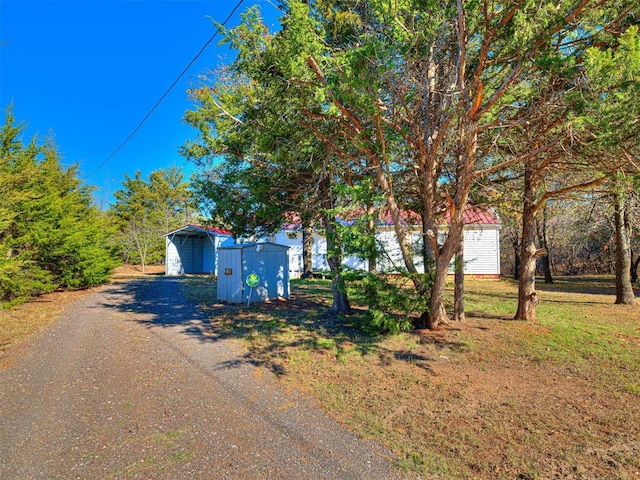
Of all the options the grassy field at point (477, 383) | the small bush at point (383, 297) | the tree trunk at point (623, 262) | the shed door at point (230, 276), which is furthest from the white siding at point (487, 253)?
the small bush at point (383, 297)

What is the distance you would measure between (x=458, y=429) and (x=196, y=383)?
2.96 meters

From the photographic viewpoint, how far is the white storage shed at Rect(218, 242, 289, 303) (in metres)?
10.3

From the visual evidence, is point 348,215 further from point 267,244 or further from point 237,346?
point 267,244

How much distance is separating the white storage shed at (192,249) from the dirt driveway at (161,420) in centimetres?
1586

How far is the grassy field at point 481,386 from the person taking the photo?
113 inches

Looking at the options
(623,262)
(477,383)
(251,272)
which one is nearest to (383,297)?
(477,383)

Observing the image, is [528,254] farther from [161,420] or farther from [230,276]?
[230,276]

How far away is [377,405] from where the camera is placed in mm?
3861

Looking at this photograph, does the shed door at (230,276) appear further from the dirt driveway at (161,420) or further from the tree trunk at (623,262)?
the tree trunk at (623,262)

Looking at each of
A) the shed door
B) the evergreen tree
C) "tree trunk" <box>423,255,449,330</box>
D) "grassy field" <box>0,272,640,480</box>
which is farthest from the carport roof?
"tree trunk" <box>423,255,449,330</box>

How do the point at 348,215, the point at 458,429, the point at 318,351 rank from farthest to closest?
the point at 348,215, the point at 318,351, the point at 458,429

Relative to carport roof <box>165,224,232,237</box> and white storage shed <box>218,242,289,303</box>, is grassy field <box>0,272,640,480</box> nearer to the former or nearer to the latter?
white storage shed <box>218,242,289,303</box>

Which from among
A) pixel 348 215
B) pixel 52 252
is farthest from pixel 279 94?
pixel 52 252

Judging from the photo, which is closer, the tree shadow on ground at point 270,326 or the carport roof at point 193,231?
the tree shadow on ground at point 270,326
